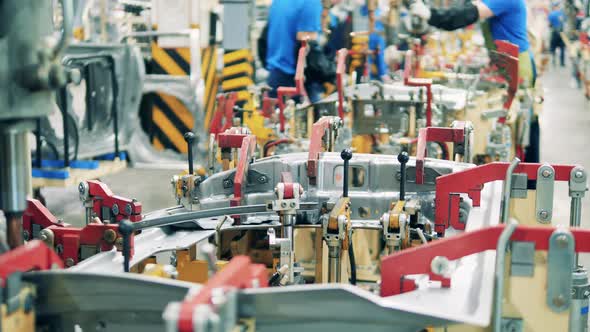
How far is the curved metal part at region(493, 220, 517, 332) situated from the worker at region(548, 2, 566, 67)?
19894mm

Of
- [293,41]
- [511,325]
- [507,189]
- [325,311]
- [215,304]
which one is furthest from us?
[293,41]

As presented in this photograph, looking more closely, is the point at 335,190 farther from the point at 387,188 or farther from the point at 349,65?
the point at 349,65

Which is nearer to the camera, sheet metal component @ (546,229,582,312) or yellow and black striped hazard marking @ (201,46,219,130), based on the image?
sheet metal component @ (546,229,582,312)

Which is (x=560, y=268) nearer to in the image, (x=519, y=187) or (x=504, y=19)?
(x=519, y=187)

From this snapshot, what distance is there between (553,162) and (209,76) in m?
3.91

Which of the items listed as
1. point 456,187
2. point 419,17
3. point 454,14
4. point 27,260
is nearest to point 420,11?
point 419,17

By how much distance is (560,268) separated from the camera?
193cm

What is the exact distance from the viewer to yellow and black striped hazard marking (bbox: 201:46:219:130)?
8750 mm

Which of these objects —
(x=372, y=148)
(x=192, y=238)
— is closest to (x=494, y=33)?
(x=372, y=148)

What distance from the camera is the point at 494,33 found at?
6.77m

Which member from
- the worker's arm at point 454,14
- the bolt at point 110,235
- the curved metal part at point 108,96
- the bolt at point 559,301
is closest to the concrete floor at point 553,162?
the curved metal part at point 108,96

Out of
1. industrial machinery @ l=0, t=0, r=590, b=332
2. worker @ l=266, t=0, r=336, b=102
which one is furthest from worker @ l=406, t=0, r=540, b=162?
industrial machinery @ l=0, t=0, r=590, b=332

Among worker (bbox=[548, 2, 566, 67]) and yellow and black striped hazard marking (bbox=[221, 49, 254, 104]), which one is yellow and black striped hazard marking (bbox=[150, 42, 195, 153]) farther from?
worker (bbox=[548, 2, 566, 67])

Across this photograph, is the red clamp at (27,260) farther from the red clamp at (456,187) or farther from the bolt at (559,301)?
the red clamp at (456,187)
